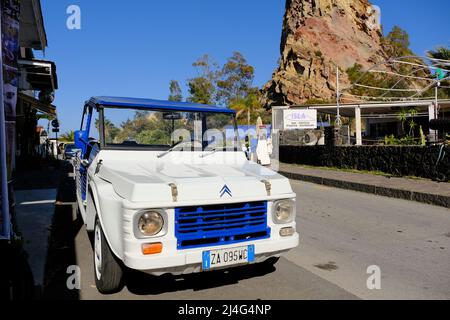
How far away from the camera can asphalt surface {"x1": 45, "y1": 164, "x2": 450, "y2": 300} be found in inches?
145

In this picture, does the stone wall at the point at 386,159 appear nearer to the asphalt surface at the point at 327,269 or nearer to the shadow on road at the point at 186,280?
the asphalt surface at the point at 327,269

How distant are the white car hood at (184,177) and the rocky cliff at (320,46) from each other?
2408 inches

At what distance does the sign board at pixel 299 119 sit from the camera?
23.3 metres

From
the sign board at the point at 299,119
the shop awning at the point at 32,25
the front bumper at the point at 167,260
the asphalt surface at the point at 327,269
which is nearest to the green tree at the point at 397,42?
the sign board at the point at 299,119

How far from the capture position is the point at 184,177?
3629 millimetres

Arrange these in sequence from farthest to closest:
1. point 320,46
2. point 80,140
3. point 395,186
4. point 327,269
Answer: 1. point 320,46
2. point 395,186
3. point 80,140
4. point 327,269

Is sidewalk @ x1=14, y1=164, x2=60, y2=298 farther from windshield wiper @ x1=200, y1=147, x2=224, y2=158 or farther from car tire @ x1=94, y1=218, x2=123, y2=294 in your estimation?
windshield wiper @ x1=200, y1=147, x2=224, y2=158

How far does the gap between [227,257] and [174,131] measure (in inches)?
85.5

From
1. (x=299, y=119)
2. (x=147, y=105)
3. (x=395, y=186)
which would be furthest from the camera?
(x=299, y=119)

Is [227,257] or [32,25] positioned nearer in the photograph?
[227,257]

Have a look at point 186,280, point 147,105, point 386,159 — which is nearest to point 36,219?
point 147,105

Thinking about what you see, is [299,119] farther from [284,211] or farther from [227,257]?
[227,257]

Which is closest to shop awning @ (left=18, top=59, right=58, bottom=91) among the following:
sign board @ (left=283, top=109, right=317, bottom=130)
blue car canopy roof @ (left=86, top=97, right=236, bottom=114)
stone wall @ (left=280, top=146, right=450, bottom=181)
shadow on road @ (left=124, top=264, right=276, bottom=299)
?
blue car canopy roof @ (left=86, top=97, right=236, bottom=114)
